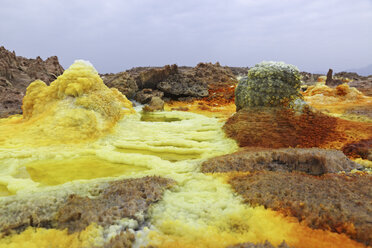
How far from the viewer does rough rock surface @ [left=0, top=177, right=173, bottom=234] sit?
3.12 m

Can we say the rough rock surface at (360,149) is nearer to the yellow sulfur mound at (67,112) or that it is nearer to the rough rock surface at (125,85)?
the yellow sulfur mound at (67,112)

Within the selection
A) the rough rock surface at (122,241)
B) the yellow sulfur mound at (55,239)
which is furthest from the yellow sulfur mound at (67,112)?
the rough rock surface at (122,241)

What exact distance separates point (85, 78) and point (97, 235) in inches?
324

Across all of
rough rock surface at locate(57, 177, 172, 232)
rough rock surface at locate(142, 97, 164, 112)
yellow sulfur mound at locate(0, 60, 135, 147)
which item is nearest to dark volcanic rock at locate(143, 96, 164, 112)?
rough rock surface at locate(142, 97, 164, 112)

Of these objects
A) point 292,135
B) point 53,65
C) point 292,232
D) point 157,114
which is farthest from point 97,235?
point 53,65

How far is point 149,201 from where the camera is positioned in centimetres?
353

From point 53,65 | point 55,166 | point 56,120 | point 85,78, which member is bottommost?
point 55,166

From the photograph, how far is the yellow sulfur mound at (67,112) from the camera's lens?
304 inches

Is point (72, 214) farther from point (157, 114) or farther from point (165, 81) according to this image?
point (165, 81)

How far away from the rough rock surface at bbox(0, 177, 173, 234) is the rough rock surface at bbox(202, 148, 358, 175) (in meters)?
1.44

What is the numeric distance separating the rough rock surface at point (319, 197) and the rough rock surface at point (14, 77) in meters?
13.3

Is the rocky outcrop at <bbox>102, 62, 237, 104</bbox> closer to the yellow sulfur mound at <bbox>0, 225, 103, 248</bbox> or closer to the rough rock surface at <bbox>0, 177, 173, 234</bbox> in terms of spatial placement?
the rough rock surface at <bbox>0, 177, 173, 234</bbox>

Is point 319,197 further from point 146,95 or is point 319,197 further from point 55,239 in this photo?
point 146,95

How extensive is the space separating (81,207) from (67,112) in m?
6.07
